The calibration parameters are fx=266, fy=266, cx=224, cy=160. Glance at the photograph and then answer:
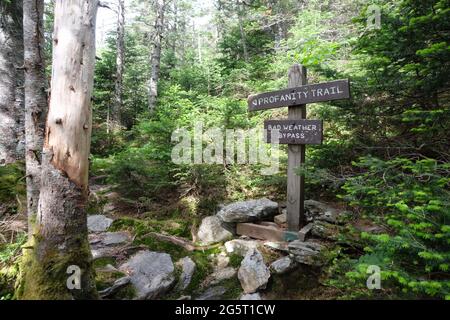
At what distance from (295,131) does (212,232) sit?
2.56 m

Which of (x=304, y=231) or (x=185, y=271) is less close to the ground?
(x=304, y=231)

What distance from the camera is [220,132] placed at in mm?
6641

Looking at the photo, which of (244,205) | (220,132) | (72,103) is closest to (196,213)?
(244,205)

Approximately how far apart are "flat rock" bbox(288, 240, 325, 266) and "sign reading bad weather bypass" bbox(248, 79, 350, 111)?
2.38 metres

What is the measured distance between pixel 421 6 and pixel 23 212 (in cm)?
715

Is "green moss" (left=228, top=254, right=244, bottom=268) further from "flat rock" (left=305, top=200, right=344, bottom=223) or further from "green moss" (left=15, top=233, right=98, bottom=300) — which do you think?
"green moss" (left=15, top=233, right=98, bottom=300)

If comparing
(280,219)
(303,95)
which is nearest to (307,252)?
(280,219)

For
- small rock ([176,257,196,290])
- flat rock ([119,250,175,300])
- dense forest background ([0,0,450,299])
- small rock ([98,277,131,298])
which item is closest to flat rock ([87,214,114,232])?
dense forest background ([0,0,450,299])

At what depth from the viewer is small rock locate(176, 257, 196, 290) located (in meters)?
4.14

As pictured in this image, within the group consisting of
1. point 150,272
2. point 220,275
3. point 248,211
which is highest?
point 248,211

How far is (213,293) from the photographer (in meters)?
4.02

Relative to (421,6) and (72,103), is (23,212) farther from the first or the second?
(421,6)

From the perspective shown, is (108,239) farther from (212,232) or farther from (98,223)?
(212,232)

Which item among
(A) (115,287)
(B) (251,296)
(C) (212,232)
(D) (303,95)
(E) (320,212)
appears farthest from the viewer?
(C) (212,232)
